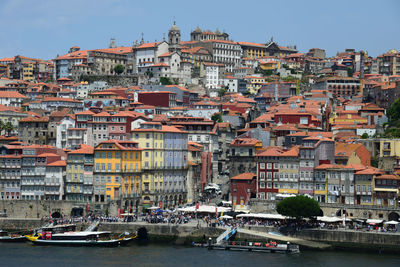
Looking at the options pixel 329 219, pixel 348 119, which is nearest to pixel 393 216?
pixel 329 219

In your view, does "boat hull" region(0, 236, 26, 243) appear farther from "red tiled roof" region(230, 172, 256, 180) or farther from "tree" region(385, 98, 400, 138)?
"tree" region(385, 98, 400, 138)

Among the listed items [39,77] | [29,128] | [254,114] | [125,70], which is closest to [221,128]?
[254,114]

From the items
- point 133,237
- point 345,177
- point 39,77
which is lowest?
point 133,237

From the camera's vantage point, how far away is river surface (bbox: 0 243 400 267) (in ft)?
260

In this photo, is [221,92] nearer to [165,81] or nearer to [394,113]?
[165,81]

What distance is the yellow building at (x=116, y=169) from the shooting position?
3991 inches

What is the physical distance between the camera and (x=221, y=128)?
12469 centimetres

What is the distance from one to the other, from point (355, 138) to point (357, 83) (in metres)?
53.7

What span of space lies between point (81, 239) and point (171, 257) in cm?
1308

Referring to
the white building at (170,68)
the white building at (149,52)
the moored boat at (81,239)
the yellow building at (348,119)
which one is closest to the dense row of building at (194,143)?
the yellow building at (348,119)

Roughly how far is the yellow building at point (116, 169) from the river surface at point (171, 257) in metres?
13.5

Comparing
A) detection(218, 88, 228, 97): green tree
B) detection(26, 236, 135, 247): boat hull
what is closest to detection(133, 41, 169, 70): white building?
detection(218, 88, 228, 97): green tree

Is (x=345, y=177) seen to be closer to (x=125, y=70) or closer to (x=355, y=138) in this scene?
(x=355, y=138)

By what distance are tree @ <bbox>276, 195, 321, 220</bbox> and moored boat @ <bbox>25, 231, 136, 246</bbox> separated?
52.9 ft
